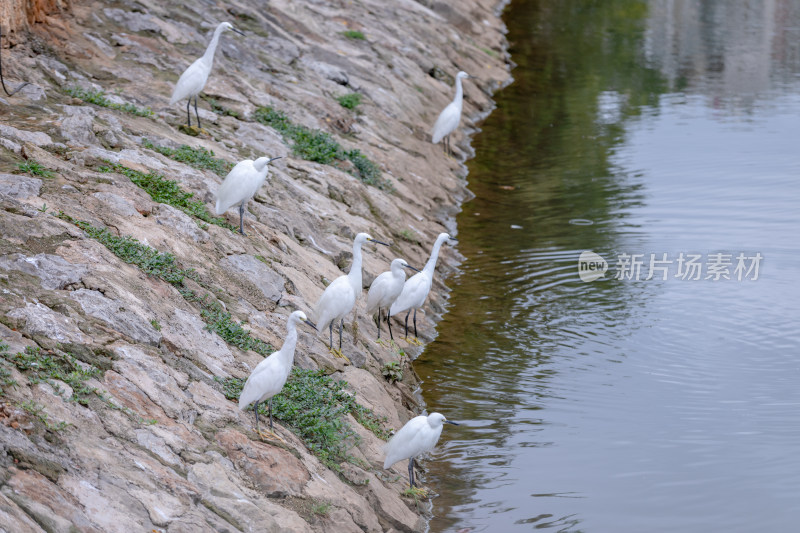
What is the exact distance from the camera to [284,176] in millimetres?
13695

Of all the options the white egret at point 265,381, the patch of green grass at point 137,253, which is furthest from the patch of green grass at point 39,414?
the patch of green grass at point 137,253

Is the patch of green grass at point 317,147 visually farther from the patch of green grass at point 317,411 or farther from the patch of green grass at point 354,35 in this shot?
the patch of green grass at point 354,35

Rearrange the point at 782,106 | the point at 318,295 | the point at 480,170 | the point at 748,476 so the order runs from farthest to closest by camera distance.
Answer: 1. the point at 782,106
2. the point at 480,170
3. the point at 318,295
4. the point at 748,476

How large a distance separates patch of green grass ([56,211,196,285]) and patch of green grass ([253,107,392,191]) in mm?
6030

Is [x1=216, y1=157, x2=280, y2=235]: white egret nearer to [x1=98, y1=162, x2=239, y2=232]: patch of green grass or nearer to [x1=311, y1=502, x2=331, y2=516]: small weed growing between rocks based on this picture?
[x1=98, y1=162, x2=239, y2=232]: patch of green grass

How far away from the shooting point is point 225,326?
8930 mm

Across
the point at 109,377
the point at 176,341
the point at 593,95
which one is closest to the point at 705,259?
the point at 176,341

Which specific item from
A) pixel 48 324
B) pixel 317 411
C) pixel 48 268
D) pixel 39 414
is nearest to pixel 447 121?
pixel 317 411

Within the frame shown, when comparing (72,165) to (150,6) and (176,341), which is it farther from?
(150,6)

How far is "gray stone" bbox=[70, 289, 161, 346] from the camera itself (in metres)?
7.77

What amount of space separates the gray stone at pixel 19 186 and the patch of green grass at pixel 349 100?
984 centimetres

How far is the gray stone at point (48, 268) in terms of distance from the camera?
780cm

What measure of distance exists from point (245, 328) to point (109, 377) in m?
2.27

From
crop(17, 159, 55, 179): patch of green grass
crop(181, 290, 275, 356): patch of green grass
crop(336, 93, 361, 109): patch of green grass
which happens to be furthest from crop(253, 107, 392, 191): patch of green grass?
crop(181, 290, 275, 356): patch of green grass
